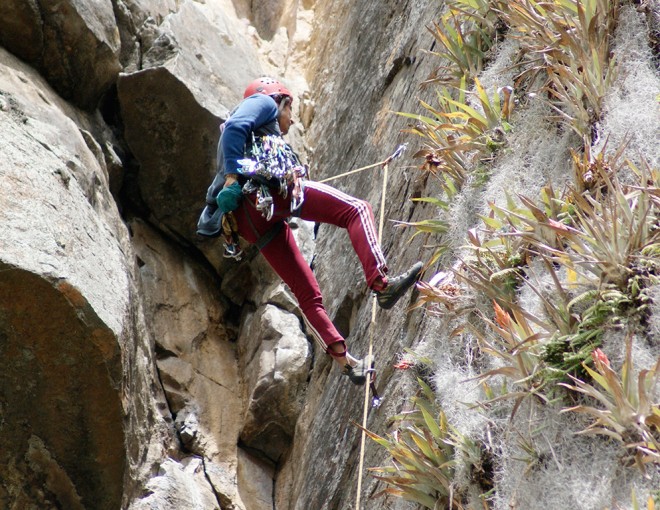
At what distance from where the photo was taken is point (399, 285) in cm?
580

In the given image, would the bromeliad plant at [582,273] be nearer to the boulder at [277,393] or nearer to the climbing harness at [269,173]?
the climbing harness at [269,173]

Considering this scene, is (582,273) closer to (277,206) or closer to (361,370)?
(361,370)

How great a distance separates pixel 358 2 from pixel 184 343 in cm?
471

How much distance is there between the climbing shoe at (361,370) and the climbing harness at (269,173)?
1127 mm

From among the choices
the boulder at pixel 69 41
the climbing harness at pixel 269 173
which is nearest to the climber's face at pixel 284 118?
the climbing harness at pixel 269 173

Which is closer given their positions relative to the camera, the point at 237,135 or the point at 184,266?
the point at 237,135

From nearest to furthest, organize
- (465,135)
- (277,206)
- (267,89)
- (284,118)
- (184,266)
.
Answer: (465,135) < (277,206) < (267,89) < (284,118) < (184,266)

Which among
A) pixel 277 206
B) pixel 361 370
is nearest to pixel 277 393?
pixel 361 370

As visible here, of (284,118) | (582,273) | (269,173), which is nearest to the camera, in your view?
(582,273)

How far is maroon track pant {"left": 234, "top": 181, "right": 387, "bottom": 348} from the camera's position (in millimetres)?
6203

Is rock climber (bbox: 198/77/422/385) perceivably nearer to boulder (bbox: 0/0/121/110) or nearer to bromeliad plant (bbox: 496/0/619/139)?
bromeliad plant (bbox: 496/0/619/139)

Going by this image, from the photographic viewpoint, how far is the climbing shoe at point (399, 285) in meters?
5.80

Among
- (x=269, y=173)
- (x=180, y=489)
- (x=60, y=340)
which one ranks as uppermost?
(x=269, y=173)

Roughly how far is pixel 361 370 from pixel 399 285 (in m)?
0.69
